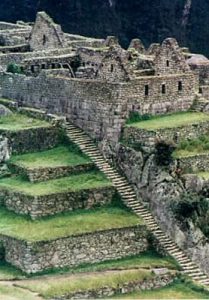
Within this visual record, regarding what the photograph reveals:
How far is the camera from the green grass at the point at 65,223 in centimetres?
6825

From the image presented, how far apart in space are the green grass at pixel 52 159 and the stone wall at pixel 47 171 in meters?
0.15

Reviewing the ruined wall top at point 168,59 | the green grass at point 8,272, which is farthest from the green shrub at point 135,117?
the green grass at point 8,272

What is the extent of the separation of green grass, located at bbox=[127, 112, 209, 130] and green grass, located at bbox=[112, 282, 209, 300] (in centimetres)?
618

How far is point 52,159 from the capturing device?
72062 millimetres

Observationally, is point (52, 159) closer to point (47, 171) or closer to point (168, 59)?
point (47, 171)

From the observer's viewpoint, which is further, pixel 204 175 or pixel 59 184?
pixel 204 175

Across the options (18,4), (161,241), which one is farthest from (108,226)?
(18,4)

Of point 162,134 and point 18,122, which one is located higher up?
point 162,134

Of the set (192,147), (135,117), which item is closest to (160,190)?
(192,147)

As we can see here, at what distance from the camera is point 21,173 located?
71.4m

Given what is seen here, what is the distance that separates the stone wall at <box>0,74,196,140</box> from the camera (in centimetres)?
7256

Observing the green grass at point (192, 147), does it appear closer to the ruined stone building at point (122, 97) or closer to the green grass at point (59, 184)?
the ruined stone building at point (122, 97)

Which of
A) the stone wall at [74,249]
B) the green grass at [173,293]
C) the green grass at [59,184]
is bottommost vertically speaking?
the green grass at [173,293]

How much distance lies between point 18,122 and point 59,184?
4.80 m
